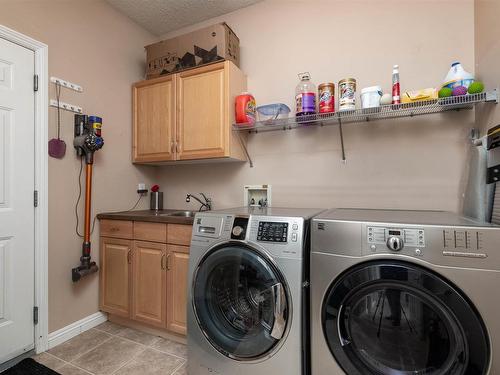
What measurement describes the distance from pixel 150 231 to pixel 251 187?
894mm

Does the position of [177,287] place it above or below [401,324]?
below

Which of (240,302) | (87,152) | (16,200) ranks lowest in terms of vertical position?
(240,302)

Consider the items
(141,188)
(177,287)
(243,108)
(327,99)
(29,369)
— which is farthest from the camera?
(141,188)

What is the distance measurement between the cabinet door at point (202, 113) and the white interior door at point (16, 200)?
3.31 ft

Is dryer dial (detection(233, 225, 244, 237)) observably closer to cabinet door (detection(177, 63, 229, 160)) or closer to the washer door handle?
the washer door handle

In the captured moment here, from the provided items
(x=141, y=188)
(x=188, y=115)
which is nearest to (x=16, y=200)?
(x=141, y=188)

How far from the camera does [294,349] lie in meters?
1.18

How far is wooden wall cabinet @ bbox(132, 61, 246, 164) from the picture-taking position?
197 centimetres

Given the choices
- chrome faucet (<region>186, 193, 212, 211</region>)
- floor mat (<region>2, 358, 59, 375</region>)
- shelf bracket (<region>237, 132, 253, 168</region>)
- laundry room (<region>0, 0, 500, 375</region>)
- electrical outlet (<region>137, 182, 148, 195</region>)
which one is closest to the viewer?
laundry room (<region>0, 0, 500, 375</region>)

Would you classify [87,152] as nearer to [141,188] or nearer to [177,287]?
[141,188]

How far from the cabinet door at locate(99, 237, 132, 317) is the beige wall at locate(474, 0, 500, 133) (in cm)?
249

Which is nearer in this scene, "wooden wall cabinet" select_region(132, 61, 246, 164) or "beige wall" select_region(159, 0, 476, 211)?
"beige wall" select_region(159, 0, 476, 211)

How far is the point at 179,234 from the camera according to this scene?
5.96ft

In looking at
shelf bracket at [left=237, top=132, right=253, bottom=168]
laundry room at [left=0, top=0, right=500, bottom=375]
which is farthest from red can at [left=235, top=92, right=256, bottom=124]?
shelf bracket at [left=237, top=132, right=253, bottom=168]
